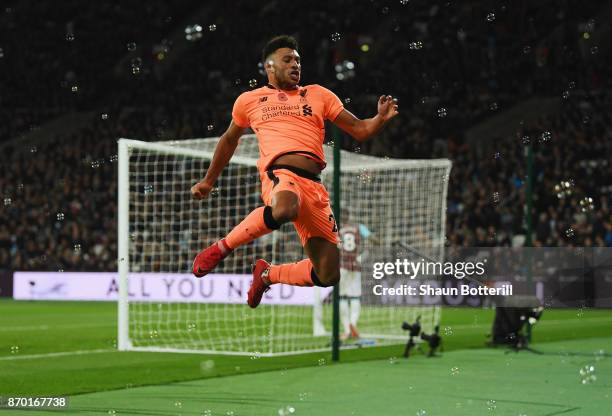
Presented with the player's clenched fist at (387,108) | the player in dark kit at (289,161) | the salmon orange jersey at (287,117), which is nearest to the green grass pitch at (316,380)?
the player in dark kit at (289,161)

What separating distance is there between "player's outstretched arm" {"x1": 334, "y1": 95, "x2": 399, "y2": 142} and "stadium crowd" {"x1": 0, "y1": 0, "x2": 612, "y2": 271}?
18.4m

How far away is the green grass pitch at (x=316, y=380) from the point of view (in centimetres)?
867

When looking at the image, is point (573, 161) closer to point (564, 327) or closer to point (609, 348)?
point (564, 327)

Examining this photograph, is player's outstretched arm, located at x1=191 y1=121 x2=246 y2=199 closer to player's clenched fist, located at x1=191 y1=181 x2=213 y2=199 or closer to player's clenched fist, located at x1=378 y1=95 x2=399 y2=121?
player's clenched fist, located at x1=191 y1=181 x2=213 y2=199

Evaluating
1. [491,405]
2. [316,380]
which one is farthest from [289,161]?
[316,380]

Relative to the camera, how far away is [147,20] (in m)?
43.5

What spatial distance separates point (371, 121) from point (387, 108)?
162mm

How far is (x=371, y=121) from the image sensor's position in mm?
6754

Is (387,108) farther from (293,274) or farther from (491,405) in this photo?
(491,405)

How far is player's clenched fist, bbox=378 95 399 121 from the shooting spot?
661cm

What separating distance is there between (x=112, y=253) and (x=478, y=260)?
38.8 feet

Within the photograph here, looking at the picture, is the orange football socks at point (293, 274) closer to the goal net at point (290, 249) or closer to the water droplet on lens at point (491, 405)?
the water droplet on lens at point (491, 405)

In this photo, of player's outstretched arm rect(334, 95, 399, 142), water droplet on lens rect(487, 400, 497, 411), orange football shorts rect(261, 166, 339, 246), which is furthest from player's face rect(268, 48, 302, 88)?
water droplet on lens rect(487, 400, 497, 411)

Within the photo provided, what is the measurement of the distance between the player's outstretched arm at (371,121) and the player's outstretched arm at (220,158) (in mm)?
728
